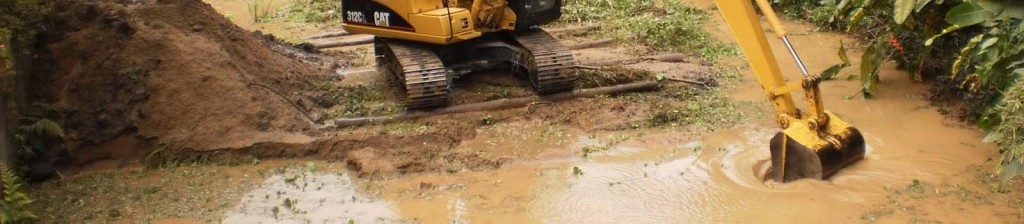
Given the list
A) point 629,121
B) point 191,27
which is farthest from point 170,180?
point 629,121

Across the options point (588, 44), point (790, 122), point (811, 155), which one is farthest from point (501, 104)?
point (811, 155)

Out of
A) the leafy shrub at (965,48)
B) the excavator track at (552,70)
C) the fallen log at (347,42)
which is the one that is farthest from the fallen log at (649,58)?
the fallen log at (347,42)

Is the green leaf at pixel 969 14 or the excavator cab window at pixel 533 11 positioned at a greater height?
the green leaf at pixel 969 14

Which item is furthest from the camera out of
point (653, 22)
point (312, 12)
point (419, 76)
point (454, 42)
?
point (312, 12)

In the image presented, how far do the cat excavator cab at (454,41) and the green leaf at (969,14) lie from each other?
11.5ft

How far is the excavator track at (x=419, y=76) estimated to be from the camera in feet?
29.6

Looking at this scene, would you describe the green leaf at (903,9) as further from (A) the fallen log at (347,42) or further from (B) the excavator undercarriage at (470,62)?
(A) the fallen log at (347,42)

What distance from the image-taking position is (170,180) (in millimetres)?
7578

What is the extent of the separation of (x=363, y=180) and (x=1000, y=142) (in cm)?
433

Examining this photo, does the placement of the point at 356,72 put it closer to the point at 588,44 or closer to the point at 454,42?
the point at 454,42

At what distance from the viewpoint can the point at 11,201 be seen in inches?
248

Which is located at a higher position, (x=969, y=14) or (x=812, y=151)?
(x=969, y=14)

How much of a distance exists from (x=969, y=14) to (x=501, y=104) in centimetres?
400

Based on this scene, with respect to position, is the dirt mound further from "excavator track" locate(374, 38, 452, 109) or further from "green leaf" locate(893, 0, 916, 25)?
"green leaf" locate(893, 0, 916, 25)
